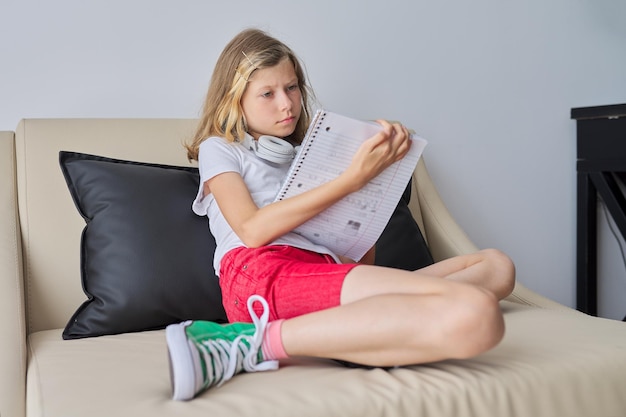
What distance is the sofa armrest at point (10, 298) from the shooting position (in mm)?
1258

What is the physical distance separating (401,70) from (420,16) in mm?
162

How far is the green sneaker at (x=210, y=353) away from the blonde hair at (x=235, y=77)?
1.46 ft

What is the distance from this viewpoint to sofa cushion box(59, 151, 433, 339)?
1.51m

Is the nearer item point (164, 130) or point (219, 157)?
point (219, 157)

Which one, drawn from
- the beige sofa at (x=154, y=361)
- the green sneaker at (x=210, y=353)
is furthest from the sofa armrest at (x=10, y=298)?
the green sneaker at (x=210, y=353)

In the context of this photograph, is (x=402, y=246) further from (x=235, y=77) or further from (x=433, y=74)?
(x=433, y=74)

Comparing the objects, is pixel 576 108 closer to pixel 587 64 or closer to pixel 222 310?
pixel 587 64

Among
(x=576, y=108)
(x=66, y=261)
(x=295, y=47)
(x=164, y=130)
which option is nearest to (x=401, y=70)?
(x=295, y=47)

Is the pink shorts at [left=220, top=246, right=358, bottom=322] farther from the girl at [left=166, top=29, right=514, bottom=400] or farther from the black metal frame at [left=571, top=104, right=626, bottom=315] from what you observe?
the black metal frame at [left=571, top=104, right=626, bottom=315]

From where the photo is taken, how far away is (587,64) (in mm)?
2549

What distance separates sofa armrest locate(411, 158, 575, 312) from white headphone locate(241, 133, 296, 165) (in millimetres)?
562

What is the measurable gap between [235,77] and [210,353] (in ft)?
2.04

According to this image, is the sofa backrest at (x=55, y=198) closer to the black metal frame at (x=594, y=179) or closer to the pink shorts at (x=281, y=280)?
the pink shorts at (x=281, y=280)

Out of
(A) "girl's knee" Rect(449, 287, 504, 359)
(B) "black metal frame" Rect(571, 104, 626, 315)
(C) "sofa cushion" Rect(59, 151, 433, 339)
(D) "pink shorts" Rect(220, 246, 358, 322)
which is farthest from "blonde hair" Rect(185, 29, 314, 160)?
(B) "black metal frame" Rect(571, 104, 626, 315)
